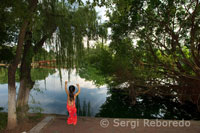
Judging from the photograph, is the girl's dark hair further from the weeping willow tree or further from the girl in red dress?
the weeping willow tree

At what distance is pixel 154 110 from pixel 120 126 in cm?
846

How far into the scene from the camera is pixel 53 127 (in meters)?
5.55

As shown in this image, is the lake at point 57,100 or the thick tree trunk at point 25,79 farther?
the thick tree trunk at point 25,79

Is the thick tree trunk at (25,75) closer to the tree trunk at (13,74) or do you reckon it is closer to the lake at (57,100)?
the lake at (57,100)

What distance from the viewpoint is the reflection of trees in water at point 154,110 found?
37.6 ft

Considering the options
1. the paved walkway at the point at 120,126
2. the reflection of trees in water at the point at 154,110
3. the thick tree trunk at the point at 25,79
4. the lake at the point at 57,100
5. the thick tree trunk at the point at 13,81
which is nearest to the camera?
the thick tree trunk at the point at 13,81

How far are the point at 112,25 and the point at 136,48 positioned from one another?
261 cm

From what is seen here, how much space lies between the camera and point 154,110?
12.8 meters

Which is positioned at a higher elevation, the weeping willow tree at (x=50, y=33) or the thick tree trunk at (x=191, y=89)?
the weeping willow tree at (x=50, y=33)

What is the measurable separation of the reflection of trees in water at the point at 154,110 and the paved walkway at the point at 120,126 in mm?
5530

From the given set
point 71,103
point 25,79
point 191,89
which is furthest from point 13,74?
point 191,89

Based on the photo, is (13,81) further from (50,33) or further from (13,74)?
(50,33)

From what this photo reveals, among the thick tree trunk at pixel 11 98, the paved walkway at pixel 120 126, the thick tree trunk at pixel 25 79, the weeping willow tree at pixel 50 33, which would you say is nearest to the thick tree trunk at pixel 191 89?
the paved walkway at pixel 120 126

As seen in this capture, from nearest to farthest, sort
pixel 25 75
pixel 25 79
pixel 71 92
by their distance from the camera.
Result: pixel 71 92
pixel 25 75
pixel 25 79
